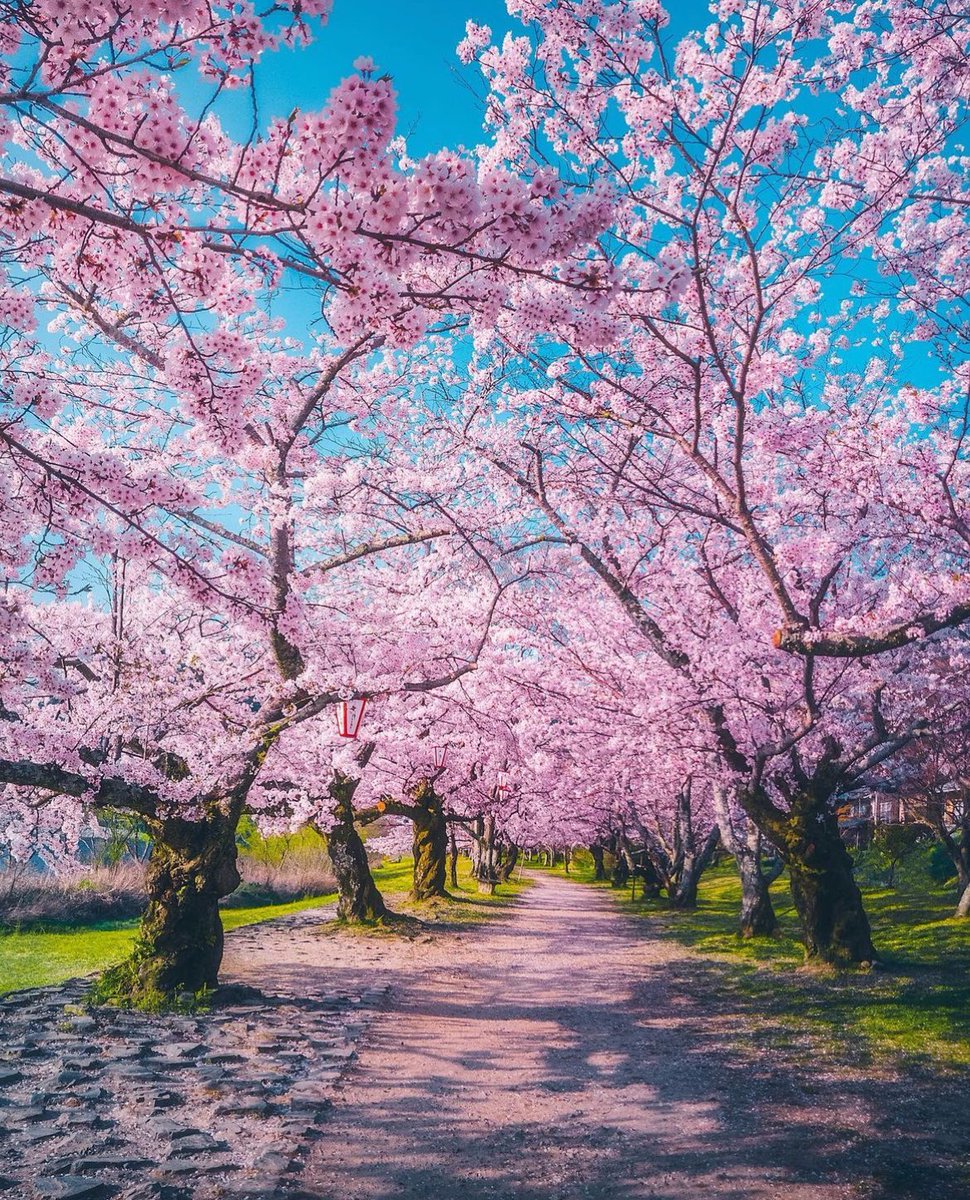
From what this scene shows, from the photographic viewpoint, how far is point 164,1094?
247 inches

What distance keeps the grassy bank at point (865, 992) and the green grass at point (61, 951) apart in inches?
342

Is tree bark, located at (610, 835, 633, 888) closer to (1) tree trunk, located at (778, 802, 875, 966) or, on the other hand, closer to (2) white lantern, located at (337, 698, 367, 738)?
(1) tree trunk, located at (778, 802, 875, 966)

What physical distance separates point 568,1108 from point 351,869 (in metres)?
12.6

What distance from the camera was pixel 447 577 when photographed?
43.8ft

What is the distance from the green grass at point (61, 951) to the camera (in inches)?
462

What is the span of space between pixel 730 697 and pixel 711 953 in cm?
718

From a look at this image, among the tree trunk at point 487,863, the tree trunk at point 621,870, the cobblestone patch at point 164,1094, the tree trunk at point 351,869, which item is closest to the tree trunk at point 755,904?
the tree trunk at point 351,869

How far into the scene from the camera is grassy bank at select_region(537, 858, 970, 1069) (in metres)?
8.27

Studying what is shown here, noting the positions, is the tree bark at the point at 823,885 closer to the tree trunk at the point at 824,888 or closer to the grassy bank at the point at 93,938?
the tree trunk at the point at 824,888

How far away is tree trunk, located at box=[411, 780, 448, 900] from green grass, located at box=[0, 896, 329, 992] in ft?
17.1

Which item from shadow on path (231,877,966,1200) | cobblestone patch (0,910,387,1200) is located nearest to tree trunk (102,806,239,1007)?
cobblestone patch (0,910,387,1200)

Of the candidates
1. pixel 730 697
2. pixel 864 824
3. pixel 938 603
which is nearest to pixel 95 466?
pixel 730 697

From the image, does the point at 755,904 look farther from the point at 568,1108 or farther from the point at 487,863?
the point at 487,863

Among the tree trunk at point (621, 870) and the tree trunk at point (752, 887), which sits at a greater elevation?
the tree trunk at point (752, 887)
